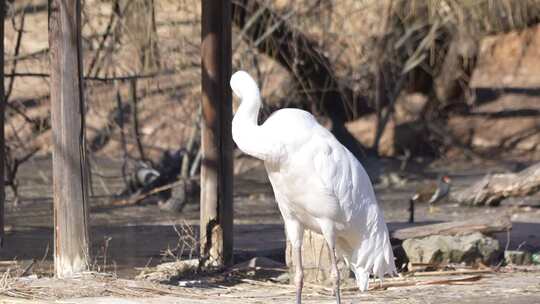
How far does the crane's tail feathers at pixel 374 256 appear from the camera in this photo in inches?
322

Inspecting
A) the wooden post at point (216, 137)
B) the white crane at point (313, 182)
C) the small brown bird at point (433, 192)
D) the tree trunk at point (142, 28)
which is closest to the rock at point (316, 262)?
the wooden post at point (216, 137)

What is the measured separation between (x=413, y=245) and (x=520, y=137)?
11.5 metres

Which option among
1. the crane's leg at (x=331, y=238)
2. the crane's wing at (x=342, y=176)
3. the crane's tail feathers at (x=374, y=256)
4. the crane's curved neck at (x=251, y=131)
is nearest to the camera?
the crane's curved neck at (x=251, y=131)

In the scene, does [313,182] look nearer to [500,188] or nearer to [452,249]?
[452,249]

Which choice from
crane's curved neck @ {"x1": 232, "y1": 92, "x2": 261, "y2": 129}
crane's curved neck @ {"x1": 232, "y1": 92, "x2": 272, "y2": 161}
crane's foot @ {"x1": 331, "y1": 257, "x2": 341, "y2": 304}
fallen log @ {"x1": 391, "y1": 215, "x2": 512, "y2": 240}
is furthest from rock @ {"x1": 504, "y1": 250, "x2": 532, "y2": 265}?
crane's curved neck @ {"x1": 232, "y1": 92, "x2": 261, "y2": 129}

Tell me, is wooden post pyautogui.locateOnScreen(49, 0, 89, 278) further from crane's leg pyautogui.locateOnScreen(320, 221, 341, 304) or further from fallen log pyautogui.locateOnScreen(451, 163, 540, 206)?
fallen log pyautogui.locateOnScreen(451, 163, 540, 206)

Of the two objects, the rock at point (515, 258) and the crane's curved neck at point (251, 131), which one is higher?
the crane's curved neck at point (251, 131)

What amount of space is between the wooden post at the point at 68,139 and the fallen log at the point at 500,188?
695 cm

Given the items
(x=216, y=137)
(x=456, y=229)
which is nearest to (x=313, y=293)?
(x=216, y=137)

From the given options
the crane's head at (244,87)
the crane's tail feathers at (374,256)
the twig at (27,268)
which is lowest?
the twig at (27,268)

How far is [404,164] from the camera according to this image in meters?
19.4

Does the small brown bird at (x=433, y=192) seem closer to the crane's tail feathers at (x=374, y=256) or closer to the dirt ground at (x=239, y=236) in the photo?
the dirt ground at (x=239, y=236)

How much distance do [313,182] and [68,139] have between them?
195 cm

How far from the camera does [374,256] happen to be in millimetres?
8195
